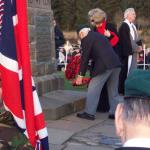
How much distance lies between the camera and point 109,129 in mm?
8148

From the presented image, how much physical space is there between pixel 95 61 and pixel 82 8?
32160 millimetres

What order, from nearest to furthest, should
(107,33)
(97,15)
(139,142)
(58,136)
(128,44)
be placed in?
(139,142), (58,136), (97,15), (107,33), (128,44)

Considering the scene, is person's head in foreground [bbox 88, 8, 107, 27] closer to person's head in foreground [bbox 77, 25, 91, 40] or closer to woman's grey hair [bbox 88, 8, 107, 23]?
woman's grey hair [bbox 88, 8, 107, 23]

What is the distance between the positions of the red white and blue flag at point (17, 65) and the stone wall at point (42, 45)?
15.7 feet

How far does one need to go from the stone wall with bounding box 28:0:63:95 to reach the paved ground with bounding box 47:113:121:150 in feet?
3.02

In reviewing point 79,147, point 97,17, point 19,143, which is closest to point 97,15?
point 97,17

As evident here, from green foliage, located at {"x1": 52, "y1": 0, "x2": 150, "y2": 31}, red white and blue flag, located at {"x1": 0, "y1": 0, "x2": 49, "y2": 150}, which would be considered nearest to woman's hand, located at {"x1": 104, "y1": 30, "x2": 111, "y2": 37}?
red white and blue flag, located at {"x1": 0, "y1": 0, "x2": 49, "y2": 150}

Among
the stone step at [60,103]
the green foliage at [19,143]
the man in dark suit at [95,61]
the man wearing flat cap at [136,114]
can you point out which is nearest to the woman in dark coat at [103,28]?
the stone step at [60,103]

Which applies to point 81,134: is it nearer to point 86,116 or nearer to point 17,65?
point 86,116

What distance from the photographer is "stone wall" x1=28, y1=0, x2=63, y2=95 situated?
9.12 meters

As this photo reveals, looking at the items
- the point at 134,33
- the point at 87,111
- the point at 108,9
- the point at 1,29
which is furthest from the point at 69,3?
the point at 1,29

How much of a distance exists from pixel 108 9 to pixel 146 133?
38725mm

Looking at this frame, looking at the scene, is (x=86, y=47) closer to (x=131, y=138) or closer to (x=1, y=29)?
(x=1, y=29)

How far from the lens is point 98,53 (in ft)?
28.1
